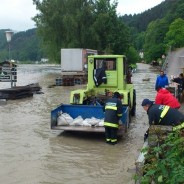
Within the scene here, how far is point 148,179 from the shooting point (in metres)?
4.57

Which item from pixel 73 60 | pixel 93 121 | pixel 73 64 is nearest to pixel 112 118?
pixel 93 121

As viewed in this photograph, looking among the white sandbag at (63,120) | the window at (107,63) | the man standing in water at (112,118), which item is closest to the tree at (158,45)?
the window at (107,63)

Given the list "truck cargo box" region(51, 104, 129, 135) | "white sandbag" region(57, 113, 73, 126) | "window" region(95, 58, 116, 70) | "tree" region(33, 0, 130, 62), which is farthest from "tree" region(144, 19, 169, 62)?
"white sandbag" region(57, 113, 73, 126)

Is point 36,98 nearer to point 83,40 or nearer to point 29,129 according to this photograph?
point 29,129

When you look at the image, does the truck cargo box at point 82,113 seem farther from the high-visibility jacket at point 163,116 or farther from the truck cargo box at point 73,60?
the truck cargo box at point 73,60

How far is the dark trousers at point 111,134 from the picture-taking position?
32.9 feet

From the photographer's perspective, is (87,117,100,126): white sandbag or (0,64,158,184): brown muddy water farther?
(87,117,100,126): white sandbag

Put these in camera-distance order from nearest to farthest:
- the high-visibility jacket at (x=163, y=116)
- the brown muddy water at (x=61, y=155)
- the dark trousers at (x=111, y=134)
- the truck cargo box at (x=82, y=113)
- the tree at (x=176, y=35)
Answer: the brown muddy water at (x=61, y=155) < the high-visibility jacket at (x=163, y=116) < the dark trousers at (x=111, y=134) < the truck cargo box at (x=82, y=113) < the tree at (x=176, y=35)

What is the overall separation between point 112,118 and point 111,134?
453mm

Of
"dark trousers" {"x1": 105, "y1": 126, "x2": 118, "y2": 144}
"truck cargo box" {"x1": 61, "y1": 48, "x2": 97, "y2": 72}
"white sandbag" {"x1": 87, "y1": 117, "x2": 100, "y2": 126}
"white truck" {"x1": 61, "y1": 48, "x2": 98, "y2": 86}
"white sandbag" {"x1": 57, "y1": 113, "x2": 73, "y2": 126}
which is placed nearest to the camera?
"dark trousers" {"x1": 105, "y1": 126, "x2": 118, "y2": 144}

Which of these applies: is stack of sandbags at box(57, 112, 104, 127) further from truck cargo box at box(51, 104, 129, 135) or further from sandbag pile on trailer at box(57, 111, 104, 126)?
truck cargo box at box(51, 104, 129, 135)

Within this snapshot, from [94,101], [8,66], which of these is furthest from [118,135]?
[8,66]

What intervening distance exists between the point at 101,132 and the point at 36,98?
36.0ft

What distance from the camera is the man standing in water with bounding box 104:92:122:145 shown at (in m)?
9.88
